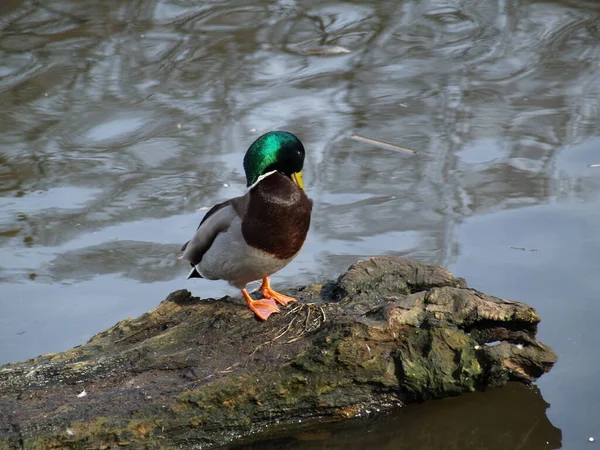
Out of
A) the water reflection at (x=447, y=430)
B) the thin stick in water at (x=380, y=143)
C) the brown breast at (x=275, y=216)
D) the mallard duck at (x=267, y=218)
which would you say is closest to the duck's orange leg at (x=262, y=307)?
the mallard duck at (x=267, y=218)

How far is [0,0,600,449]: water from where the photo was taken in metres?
4.83

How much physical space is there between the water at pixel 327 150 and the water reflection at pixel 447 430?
1 cm

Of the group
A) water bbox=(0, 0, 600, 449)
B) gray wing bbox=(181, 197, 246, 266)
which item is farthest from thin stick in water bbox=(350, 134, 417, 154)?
gray wing bbox=(181, 197, 246, 266)

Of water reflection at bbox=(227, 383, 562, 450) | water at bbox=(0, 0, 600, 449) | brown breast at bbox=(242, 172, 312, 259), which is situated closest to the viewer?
water reflection at bbox=(227, 383, 562, 450)

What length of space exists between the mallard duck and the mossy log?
0.25 metres

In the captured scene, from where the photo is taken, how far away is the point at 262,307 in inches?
161

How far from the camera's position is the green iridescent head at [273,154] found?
4004mm

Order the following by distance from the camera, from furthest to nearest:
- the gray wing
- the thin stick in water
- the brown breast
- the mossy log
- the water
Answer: the thin stick in water < the water < the gray wing < the brown breast < the mossy log

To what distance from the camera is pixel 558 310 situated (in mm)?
4543

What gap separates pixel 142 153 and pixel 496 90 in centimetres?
279

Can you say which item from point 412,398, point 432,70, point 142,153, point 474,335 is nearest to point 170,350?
point 412,398

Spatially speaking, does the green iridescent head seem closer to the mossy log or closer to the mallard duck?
the mallard duck

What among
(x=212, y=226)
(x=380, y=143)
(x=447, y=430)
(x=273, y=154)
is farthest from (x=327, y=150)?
(x=447, y=430)

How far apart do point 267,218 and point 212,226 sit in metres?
0.36
